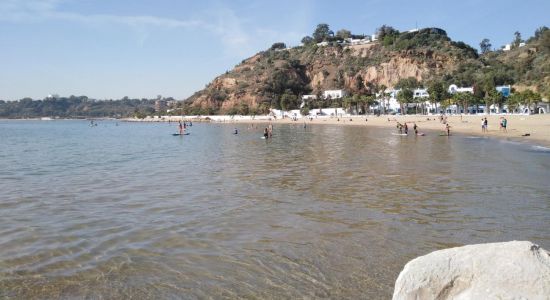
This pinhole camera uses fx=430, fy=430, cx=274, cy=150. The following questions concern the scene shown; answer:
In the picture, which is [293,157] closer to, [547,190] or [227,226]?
[547,190]

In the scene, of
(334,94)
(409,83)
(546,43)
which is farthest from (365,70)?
(546,43)

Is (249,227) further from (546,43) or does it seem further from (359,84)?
(359,84)

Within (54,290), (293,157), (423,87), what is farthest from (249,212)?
(423,87)

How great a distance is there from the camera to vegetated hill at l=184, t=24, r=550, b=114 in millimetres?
123438

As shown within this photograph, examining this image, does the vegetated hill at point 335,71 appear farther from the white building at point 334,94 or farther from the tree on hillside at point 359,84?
the white building at point 334,94

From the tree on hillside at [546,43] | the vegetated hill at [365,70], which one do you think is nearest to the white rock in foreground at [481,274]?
the vegetated hill at [365,70]

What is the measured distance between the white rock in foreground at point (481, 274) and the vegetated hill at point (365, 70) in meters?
117

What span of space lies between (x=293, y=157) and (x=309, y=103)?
11972 cm

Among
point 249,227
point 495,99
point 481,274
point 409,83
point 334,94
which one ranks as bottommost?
point 249,227

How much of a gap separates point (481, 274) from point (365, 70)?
160849 mm

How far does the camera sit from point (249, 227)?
10117 mm

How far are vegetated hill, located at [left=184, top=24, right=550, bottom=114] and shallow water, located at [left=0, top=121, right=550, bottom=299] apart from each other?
105259 mm

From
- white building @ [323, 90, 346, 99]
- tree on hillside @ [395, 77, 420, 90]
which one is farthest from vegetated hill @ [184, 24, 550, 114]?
white building @ [323, 90, 346, 99]

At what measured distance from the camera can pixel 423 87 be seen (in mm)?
126188
